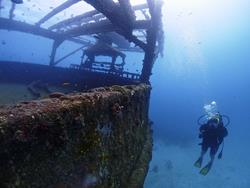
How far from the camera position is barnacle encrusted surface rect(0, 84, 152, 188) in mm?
1857

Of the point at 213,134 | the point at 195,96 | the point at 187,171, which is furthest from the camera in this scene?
the point at 195,96

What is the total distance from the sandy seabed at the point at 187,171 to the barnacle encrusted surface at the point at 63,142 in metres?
25.0

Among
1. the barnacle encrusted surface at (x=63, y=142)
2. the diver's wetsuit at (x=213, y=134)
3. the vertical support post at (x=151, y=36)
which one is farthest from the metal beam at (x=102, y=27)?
the barnacle encrusted surface at (x=63, y=142)

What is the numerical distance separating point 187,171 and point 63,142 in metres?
36.7

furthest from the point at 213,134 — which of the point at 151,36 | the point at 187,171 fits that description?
the point at 187,171

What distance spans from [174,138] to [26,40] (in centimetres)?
14605

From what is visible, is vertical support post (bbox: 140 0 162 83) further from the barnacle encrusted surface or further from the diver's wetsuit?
the barnacle encrusted surface

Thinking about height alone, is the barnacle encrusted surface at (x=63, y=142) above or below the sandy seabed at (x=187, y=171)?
above

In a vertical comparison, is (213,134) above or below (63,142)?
below

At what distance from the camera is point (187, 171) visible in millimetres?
37094

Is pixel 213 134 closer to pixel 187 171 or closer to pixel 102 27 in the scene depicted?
pixel 102 27

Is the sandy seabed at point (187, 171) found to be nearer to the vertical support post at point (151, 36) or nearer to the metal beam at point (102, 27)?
the metal beam at point (102, 27)

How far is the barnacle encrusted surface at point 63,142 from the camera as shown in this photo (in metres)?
1.86

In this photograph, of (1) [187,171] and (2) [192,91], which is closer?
(1) [187,171]
